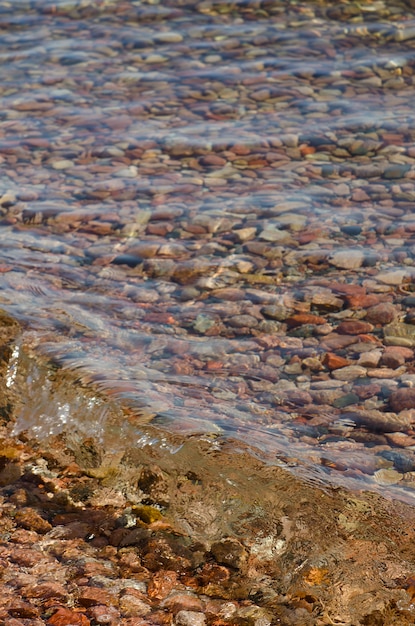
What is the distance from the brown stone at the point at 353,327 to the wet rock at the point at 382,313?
56mm

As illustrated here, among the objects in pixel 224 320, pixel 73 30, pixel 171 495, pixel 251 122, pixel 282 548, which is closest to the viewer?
pixel 282 548

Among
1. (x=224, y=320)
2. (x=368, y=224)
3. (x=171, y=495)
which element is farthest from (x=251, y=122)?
(x=171, y=495)

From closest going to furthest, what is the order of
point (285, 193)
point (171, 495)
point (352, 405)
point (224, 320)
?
point (171, 495), point (352, 405), point (224, 320), point (285, 193)

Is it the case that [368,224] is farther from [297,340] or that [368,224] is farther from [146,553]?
[146,553]

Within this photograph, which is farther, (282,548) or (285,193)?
(285,193)

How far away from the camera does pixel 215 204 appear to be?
5973 mm

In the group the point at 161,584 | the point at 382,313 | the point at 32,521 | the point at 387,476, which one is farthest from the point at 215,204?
the point at 161,584

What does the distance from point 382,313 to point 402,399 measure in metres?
0.77

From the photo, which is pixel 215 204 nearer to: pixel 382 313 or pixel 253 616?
pixel 382 313

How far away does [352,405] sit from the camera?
13.5ft

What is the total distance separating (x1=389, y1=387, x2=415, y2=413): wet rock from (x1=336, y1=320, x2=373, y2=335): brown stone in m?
0.54

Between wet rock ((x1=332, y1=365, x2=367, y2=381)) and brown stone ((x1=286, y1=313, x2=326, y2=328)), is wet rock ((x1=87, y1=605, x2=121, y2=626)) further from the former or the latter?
brown stone ((x1=286, y1=313, x2=326, y2=328))

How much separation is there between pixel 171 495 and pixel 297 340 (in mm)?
1255

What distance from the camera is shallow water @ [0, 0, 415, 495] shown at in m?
4.23
